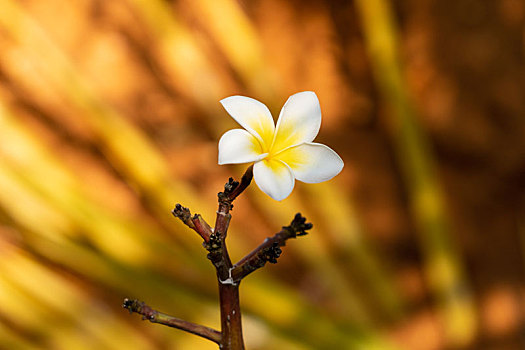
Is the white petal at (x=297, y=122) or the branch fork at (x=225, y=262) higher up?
the white petal at (x=297, y=122)

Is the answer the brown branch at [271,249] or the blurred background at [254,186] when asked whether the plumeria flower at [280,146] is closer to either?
the brown branch at [271,249]

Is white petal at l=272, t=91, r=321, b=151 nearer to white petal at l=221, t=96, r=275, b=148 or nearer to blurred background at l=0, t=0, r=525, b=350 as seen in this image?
white petal at l=221, t=96, r=275, b=148

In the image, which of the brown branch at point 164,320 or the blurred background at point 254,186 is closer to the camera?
the brown branch at point 164,320

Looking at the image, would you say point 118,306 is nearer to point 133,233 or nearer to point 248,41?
point 133,233

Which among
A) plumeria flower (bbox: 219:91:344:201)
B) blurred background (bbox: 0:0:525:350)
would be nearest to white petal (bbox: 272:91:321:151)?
plumeria flower (bbox: 219:91:344:201)

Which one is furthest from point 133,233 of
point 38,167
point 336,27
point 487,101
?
point 487,101

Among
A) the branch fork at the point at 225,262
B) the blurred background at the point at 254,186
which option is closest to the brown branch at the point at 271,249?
the branch fork at the point at 225,262

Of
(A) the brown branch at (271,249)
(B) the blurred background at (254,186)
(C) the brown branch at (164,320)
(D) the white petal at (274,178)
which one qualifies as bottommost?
(C) the brown branch at (164,320)
